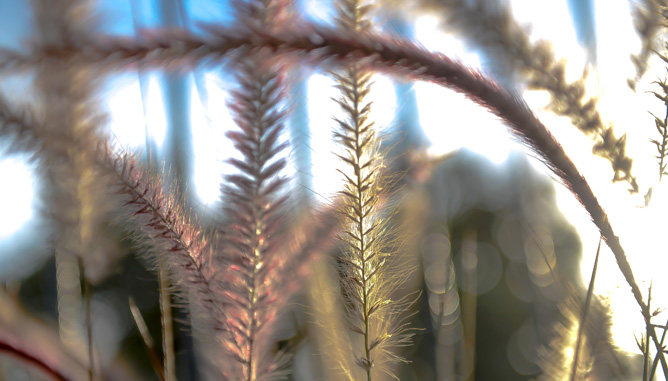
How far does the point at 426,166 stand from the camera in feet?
1.43


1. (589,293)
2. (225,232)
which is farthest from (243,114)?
(589,293)

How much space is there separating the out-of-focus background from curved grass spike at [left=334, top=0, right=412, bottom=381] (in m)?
0.01

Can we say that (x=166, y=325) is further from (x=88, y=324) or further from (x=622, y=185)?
(x=622, y=185)

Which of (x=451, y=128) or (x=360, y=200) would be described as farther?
(x=451, y=128)

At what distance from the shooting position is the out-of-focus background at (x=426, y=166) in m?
0.31

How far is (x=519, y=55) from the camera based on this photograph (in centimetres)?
32

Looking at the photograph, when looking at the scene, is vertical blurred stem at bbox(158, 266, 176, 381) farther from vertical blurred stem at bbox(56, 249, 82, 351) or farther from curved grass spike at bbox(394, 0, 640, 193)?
curved grass spike at bbox(394, 0, 640, 193)

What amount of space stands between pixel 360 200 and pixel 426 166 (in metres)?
0.15

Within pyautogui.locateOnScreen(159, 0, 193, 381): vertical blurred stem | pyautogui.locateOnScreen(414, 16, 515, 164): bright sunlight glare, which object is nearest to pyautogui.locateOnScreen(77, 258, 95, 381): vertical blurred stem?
pyautogui.locateOnScreen(159, 0, 193, 381): vertical blurred stem

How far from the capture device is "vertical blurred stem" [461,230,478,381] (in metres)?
0.47

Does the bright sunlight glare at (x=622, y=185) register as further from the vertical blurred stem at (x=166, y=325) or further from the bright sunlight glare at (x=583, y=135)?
the vertical blurred stem at (x=166, y=325)

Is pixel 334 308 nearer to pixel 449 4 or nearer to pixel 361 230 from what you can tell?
pixel 361 230

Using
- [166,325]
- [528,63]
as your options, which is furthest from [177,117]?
[528,63]

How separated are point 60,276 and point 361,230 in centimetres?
35
